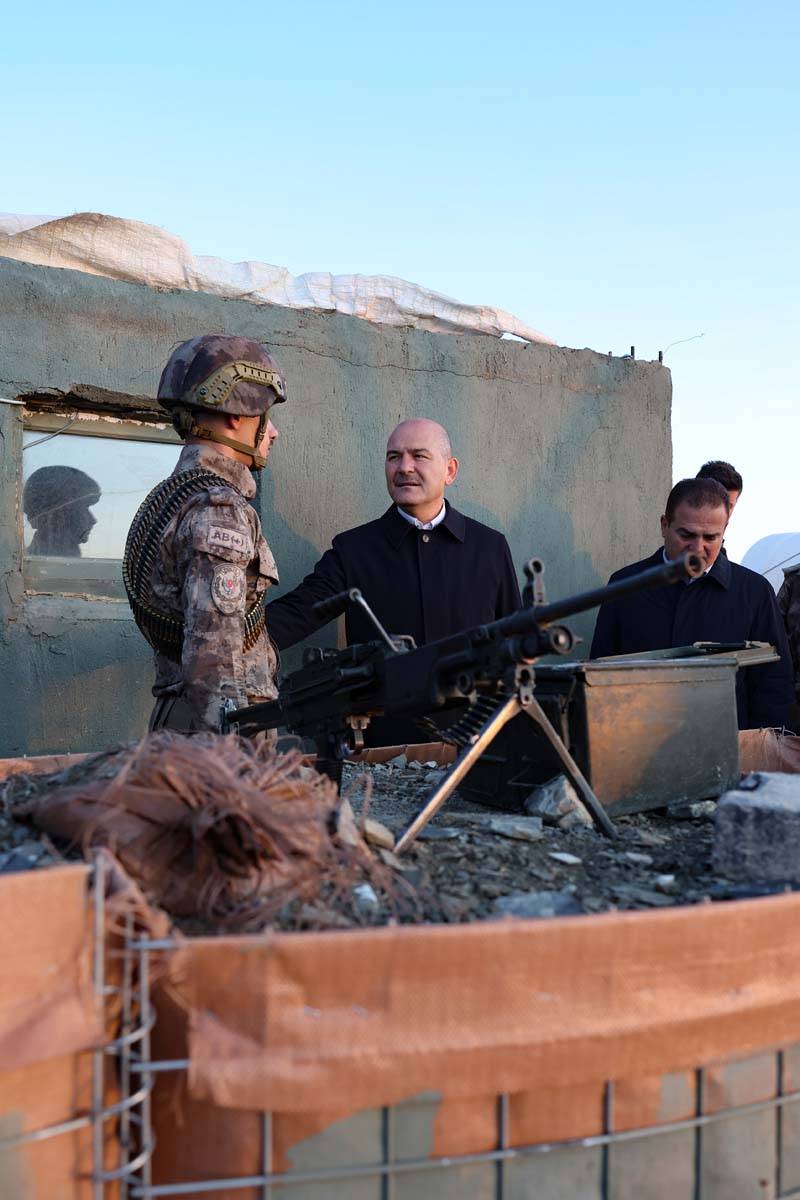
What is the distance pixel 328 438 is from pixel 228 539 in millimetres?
2005

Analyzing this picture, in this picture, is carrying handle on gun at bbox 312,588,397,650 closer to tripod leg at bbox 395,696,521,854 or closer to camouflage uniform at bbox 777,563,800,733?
tripod leg at bbox 395,696,521,854

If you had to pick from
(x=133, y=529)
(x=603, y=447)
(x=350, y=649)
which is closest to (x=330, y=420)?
(x=603, y=447)

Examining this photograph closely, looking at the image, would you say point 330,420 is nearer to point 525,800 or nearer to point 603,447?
point 603,447

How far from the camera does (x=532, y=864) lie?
5.55 feet

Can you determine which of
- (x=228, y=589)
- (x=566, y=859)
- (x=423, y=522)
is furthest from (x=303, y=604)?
(x=566, y=859)

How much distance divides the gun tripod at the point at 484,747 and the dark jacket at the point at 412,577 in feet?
6.38

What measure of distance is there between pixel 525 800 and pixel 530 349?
326cm

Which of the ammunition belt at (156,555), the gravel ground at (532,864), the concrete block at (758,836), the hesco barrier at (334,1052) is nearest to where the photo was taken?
the hesco barrier at (334,1052)

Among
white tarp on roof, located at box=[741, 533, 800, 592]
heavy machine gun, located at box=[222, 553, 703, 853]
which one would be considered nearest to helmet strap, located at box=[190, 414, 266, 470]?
heavy machine gun, located at box=[222, 553, 703, 853]

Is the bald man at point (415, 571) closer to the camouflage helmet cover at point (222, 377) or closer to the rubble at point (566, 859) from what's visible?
the camouflage helmet cover at point (222, 377)

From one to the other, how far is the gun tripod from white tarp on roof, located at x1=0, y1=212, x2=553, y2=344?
9.81 feet

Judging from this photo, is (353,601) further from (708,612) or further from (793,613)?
(793,613)

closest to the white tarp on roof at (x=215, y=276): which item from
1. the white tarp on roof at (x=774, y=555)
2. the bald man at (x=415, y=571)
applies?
the bald man at (x=415, y=571)

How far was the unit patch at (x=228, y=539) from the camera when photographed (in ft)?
8.08
